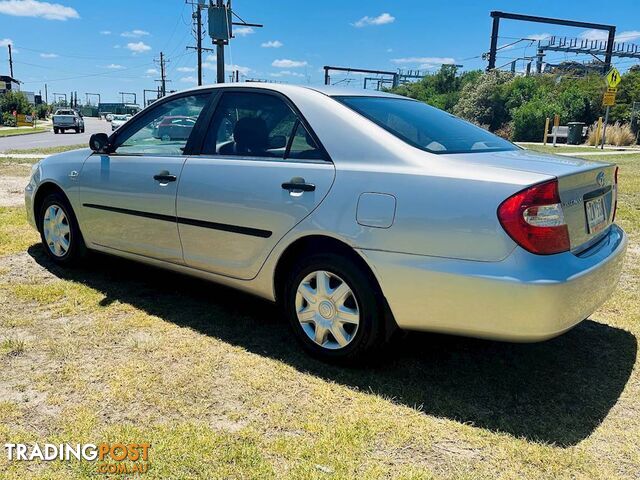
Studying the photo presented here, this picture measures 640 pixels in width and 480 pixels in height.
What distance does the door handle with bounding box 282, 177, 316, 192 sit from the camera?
3074 mm

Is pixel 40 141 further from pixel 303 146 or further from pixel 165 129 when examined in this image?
pixel 303 146

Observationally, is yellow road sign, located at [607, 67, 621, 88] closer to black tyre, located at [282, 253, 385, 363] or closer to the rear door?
the rear door

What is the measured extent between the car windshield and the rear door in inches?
15.7

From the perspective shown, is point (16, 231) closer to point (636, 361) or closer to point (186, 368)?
point (186, 368)

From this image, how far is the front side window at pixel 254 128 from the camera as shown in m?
3.35

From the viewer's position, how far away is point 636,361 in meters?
3.29

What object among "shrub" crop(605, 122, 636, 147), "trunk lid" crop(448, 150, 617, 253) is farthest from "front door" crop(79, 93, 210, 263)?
"shrub" crop(605, 122, 636, 147)

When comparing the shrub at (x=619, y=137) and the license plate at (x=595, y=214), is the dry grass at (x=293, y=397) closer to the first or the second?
the license plate at (x=595, y=214)

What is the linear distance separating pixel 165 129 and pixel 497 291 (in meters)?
2.77

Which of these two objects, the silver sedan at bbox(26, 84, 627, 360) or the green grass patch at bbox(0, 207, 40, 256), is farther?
the green grass patch at bbox(0, 207, 40, 256)

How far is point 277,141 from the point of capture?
340 cm

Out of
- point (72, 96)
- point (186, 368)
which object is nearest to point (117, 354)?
point (186, 368)

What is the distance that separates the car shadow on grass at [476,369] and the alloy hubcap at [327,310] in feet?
0.62

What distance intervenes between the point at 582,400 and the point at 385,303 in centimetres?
112
